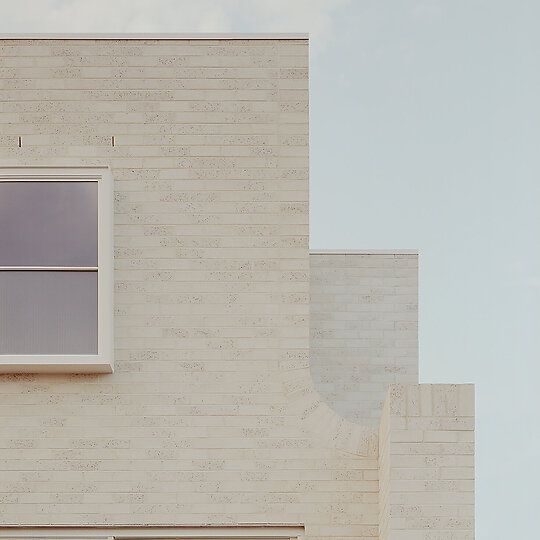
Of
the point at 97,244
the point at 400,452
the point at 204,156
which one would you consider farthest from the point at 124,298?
the point at 400,452

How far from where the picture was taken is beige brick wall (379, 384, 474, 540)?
851 centimetres

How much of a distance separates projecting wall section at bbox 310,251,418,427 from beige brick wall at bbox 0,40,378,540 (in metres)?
4.73

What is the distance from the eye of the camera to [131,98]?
10234mm

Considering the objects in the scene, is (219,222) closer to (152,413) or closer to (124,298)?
(124,298)

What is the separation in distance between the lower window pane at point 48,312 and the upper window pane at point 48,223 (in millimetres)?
139

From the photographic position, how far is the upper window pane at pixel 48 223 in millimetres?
9836

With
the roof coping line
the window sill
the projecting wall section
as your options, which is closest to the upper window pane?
the window sill

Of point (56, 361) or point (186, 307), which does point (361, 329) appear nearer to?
point (186, 307)

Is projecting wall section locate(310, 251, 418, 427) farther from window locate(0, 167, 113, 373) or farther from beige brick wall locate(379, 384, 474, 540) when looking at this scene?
beige brick wall locate(379, 384, 474, 540)

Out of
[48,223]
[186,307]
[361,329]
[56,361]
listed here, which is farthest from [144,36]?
[361,329]

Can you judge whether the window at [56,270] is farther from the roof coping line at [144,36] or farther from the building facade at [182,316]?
the roof coping line at [144,36]

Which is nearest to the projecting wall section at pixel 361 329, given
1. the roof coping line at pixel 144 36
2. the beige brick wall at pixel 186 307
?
the beige brick wall at pixel 186 307

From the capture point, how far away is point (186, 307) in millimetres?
9945

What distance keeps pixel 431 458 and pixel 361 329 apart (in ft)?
20.6
